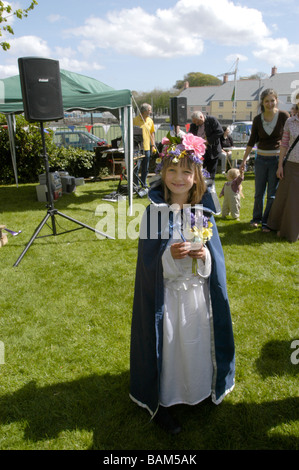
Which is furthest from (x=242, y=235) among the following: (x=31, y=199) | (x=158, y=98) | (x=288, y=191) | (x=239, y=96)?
(x=158, y=98)

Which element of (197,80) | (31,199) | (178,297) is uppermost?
(197,80)

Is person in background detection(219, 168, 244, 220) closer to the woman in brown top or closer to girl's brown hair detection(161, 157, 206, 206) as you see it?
the woman in brown top

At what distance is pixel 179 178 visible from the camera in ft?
6.24

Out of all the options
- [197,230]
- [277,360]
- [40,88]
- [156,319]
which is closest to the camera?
[197,230]

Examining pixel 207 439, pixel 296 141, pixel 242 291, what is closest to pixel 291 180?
pixel 296 141

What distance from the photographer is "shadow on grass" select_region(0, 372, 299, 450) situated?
78.6 inches

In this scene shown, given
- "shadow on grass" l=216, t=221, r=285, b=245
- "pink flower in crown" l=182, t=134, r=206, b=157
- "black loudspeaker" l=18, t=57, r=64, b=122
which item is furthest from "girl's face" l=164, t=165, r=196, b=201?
"black loudspeaker" l=18, t=57, r=64, b=122

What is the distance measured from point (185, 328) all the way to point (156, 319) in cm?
18

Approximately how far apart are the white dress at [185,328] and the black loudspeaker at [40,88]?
3.64 m

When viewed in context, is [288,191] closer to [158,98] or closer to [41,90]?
[41,90]

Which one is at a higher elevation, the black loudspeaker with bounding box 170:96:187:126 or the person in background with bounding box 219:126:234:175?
the black loudspeaker with bounding box 170:96:187:126

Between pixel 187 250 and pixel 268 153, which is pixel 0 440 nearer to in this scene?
pixel 187 250

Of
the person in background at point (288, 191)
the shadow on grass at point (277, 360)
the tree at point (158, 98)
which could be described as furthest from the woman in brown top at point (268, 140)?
the tree at point (158, 98)

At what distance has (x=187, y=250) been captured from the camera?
181 cm
